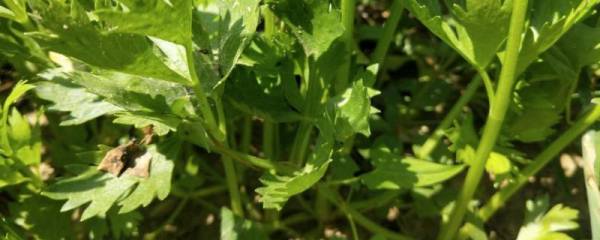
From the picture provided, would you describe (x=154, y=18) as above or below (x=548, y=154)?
above

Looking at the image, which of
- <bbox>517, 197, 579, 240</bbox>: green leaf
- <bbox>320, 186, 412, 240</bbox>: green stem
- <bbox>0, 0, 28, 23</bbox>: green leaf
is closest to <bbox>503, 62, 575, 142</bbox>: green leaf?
<bbox>517, 197, 579, 240</bbox>: green leaf

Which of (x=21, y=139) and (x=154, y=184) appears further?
(x=21, y=139)

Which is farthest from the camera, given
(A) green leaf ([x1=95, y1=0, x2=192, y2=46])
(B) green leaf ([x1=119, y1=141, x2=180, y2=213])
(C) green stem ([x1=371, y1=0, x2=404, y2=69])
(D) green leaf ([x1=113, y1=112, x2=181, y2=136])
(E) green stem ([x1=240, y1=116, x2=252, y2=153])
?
(E) green stem ([x1=240, y1=116, x2=252, y2=153])

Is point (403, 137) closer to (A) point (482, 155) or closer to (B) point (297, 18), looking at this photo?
(A) point (482, 155)

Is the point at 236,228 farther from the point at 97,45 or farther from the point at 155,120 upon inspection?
the point at 97,45

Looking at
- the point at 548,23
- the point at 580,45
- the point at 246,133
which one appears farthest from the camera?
the point at 246,133

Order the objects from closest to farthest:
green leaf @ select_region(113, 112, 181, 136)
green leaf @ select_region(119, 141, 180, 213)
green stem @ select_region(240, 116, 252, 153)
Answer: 1. green leaf @ select_region(113, 112, 181, 136)
2. green leaf @ select_region(119, 141, 180, 213)
3. green stem @ select_region(240, 116, 252, 153)

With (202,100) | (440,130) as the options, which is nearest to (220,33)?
(202,100)

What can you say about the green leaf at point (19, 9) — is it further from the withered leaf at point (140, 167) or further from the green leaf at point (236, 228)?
the green leaf at point (236, 228)

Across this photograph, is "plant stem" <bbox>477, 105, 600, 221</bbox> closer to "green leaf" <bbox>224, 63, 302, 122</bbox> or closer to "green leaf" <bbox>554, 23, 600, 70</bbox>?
"green leaf" <bbox>554, 23, 600, 70</bbox>
